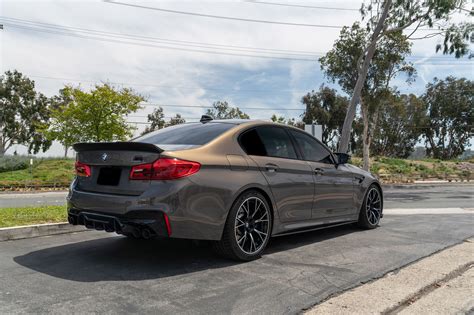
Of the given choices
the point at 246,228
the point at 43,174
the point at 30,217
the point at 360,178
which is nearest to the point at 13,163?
the point at 43,174

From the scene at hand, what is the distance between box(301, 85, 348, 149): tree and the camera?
53.3m

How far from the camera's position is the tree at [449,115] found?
5572cm

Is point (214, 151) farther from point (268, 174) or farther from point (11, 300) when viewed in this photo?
point (11, 300)

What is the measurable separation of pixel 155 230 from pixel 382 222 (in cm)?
507

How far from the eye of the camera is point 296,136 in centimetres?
557

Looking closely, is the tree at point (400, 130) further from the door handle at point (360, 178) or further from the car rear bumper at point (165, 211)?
the car rear bumper at point (165, 211)

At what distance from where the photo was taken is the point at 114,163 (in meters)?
4.18

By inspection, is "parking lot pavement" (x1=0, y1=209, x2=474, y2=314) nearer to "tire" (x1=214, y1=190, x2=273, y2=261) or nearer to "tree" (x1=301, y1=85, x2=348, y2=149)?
"tire" (x1=214, y1=190, x2=273, y2=261)

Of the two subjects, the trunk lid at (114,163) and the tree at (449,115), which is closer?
the trunk lid at (114,163)

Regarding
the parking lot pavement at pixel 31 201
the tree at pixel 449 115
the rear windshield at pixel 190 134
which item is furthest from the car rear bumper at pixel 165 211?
the tree at pixel 449 115

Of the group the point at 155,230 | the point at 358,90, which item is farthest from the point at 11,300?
the point at 358,90

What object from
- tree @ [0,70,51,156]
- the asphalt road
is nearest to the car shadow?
the asphalt road

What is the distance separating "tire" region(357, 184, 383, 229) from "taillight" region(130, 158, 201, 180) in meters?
3.56

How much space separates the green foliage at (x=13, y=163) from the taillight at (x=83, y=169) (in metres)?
27.4
